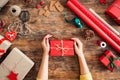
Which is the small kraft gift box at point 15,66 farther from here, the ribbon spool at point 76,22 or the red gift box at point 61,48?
the ribbon spool at point 76,22

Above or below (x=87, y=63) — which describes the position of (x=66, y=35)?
above

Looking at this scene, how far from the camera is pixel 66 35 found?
4.62 feet

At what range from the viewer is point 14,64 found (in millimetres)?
1350

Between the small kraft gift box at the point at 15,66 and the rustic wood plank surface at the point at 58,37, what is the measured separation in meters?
0.04

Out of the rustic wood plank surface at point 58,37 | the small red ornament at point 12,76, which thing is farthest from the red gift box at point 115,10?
the small red ornament at point 12,76

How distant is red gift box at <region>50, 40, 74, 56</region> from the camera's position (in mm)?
1356

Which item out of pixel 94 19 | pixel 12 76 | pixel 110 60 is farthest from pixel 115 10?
pixel 12 76

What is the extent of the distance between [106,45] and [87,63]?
0.13 m

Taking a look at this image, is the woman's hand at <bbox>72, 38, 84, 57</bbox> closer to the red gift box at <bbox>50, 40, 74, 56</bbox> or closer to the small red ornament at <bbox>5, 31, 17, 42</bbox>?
the red gift box at <bbox>50, 40, 74, 56</bbox>

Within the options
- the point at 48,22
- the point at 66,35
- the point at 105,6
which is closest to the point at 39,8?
the point at 48,22

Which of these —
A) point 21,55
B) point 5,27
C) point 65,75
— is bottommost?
point 65,75

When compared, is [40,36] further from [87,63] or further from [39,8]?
[87,63]

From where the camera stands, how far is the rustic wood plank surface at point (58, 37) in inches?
54.8

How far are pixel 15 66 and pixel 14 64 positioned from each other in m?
0.01
